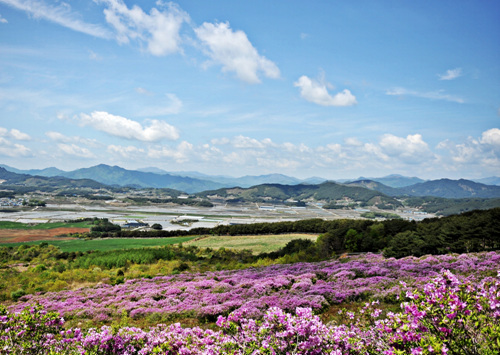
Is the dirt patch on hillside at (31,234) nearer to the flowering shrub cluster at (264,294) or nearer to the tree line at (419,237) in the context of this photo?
the flowering shrub cluster at (264,294)

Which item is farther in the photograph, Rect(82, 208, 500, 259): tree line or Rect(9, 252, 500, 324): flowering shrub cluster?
Rect(82, 208, 500, 259): tree line

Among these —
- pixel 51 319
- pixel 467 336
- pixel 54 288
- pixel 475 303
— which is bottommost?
pixel 54 288

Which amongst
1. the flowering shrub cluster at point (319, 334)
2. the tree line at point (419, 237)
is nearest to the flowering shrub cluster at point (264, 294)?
the flowering shrub cluster at point (319, 334)

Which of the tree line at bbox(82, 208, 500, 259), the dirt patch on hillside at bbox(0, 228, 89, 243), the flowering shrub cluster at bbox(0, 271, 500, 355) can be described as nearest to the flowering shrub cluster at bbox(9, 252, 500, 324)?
the flowering shrub cluster at bbox(0, 271, 500, 355)

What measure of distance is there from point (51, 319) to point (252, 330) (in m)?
4.35

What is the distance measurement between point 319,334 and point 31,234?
→ 99.3 m

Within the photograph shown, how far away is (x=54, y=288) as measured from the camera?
80.0ft

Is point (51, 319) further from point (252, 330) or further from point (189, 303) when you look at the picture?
point (189, 303)

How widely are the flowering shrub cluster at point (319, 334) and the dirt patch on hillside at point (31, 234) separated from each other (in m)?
83.4

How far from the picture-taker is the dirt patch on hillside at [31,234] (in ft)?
239

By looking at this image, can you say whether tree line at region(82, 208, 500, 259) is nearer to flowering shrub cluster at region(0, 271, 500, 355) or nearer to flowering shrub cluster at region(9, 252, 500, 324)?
flowering shrub cluster at region(9, 252, 500, 324)

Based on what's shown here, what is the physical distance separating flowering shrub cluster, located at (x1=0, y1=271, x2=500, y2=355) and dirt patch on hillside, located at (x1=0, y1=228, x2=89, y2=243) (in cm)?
8341

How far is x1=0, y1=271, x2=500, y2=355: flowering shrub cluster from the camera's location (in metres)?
4.18

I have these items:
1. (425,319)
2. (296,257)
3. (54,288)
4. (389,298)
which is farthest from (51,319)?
(296,257)
